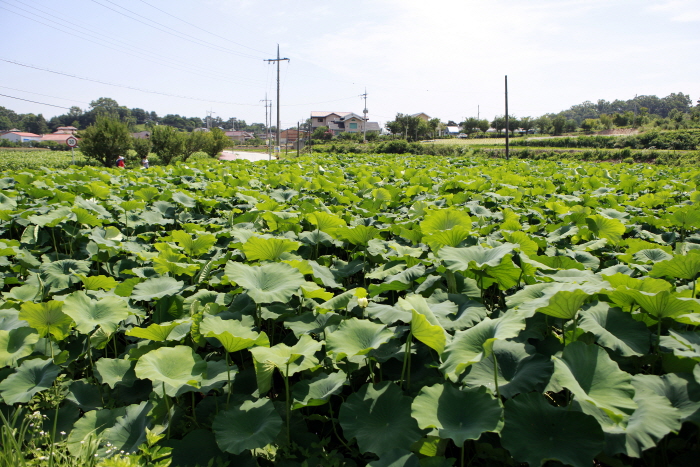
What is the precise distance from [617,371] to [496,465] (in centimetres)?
46

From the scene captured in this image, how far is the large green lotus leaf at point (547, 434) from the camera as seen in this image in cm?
102

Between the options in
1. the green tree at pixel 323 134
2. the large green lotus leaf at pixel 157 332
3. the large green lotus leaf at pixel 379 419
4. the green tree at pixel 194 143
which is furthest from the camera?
the green tree at pixel 323 134

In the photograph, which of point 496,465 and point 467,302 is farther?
point 467,302

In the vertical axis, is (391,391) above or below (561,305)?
below

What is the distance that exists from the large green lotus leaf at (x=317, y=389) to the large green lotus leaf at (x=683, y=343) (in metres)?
1.02

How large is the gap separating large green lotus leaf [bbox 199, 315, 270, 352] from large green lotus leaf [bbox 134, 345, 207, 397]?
113 mm

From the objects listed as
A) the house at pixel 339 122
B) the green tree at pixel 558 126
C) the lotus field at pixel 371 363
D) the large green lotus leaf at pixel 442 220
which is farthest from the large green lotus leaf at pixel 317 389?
the house at pixel 339 122

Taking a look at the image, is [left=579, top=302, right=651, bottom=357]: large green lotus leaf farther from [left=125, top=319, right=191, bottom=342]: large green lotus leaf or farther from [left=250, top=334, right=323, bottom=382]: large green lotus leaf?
[left=125, top=319, right=191, bottom=342]: large green lotus leaf

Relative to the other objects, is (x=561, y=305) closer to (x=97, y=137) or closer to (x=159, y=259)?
(x=159, y=259)

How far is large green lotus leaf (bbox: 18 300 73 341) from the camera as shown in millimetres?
1771

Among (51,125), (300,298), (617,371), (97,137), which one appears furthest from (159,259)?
(51,125)

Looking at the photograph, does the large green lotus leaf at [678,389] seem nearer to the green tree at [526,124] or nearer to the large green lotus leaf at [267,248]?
the large green lotus leaf at [267,248]

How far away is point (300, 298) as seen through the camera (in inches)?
76.6

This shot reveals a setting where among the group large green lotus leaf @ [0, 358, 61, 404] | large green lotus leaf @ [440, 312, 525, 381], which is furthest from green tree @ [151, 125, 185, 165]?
large green lotus leaf @ [440, 312, 525, 381]
